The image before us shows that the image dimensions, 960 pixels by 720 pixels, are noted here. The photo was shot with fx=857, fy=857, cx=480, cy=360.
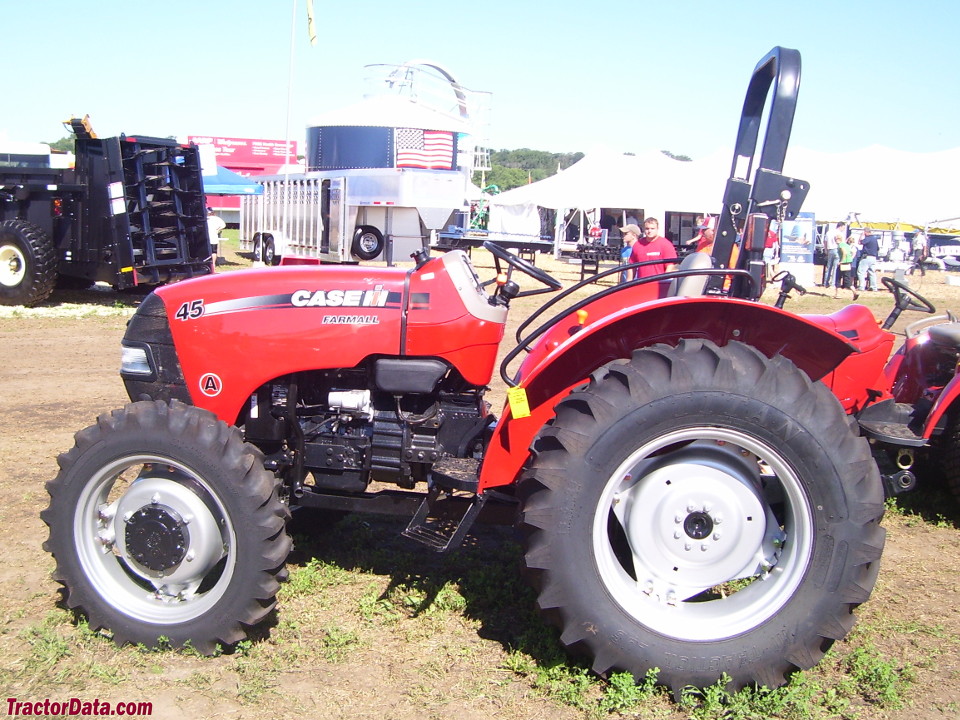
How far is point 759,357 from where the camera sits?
2867 millimetres

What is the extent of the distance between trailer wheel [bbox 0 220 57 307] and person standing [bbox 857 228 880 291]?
18.3 metres

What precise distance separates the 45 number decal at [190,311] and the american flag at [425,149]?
1965 centimetres

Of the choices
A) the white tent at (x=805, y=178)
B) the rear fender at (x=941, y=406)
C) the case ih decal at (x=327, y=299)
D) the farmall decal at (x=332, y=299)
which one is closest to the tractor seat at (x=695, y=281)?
the farmall decal at (x=332, y=299)

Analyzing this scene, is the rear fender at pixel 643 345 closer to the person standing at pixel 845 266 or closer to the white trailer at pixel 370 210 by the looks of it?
the white trailer at pixel 370 210

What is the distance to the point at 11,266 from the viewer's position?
40.8 ft

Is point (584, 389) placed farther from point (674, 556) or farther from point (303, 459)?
point (303, 459)

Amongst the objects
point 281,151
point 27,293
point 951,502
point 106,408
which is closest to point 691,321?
point 951,502

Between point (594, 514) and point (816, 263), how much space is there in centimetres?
3165

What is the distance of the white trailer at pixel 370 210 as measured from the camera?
20.0 meters

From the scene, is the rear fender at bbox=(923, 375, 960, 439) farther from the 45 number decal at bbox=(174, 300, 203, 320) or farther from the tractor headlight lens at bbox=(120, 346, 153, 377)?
the tractor headlight lens at bbox=(120, 346, 153, 377)

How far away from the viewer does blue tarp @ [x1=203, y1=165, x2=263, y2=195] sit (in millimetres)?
23422

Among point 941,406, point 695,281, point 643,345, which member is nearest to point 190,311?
point 643,345
